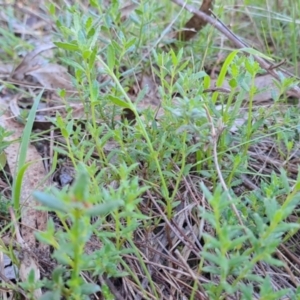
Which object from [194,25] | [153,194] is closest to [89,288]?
[153,194]

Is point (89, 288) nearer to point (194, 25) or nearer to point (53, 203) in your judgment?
point (53, 203)

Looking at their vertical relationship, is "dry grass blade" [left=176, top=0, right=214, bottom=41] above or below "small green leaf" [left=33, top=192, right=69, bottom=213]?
below

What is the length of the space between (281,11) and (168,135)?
1.12 metres

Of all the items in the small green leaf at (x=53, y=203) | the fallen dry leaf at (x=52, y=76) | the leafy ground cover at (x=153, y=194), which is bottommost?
the fallen dry leaf at (x=52, y=76)

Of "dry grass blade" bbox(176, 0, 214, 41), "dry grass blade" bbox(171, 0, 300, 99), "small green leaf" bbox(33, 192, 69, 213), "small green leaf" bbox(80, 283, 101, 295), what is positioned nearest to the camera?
"small green leaf" bbox(33, 192, 69, 213)

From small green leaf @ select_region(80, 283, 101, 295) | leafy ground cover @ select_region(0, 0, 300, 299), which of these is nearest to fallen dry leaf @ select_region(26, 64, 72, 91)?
leafy ground cover @ select_region(0, 0, 300, 299)

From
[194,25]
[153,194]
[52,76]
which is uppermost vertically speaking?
[194,25]

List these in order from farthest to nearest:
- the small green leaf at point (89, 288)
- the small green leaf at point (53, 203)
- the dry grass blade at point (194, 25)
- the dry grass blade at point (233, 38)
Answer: the dry grass blade at point (194, 25), the dry grass blade at point (233, 38), the small green leaf at point (89, 288), the small green leaf at point (53, 203)

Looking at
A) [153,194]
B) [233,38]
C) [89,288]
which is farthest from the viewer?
[233,38]

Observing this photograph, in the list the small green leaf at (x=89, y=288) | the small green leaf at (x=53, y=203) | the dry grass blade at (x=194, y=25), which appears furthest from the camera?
the dry grass blade at (x=194, y=25)

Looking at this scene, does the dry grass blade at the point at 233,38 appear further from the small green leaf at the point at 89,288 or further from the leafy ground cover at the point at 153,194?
the small green leaf at the point at 89,288

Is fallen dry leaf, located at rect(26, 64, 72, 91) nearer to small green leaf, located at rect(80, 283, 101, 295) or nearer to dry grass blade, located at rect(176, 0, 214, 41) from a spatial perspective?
dry grass blade, located at rect(176, 0, 214, 41)

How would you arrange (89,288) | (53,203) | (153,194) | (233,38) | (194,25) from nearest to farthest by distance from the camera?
1. (53,203)
2. (89,288)
3. (153,194)
4. (233,38)
5. (194,25)

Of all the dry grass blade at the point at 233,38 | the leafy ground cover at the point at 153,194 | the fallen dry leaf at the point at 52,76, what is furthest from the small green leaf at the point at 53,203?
the fallen dry leaf at the point at 52,76
